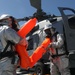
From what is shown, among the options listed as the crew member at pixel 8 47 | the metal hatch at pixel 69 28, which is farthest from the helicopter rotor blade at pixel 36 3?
the crew member at pixel 8 47

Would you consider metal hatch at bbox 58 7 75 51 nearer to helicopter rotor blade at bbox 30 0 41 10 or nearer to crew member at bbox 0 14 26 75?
crew member at bbox 0 14 26 75

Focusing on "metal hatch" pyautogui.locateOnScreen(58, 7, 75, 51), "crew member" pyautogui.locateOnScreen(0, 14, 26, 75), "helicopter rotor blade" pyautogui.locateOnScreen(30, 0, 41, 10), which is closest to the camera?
"crew member" pyautogui.locateOnScreen(0, 14, 26, 75)

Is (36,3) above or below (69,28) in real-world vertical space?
above

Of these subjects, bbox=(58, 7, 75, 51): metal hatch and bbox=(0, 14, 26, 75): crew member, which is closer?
bbox=(0, 14, 26, 75): crew member

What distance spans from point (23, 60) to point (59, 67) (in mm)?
2535

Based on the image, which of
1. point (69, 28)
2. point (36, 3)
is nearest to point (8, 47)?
point (69, 28)

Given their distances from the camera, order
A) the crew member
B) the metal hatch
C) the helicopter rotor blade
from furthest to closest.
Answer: the helicopter rotor blade < the metal hatch < the crew member

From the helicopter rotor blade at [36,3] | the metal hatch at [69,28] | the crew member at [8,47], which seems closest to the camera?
the crew member at [8,47]

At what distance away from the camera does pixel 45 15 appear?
45.8 feet

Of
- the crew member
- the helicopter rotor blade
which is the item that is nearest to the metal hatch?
the crew member

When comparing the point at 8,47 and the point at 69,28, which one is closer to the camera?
the point at 8,47

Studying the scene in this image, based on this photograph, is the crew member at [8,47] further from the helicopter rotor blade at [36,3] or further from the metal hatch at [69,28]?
the helicopter rotor blade at [36,3]

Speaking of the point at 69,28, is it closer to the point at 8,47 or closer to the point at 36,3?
the point at 8,47

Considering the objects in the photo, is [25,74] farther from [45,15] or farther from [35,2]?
[45,15]
